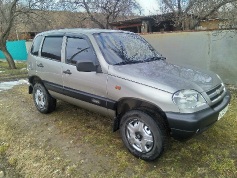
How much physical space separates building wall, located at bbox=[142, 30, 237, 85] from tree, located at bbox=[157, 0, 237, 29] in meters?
1.09

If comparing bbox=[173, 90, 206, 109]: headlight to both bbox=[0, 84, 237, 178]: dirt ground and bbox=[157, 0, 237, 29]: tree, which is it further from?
bbox=[157, 0, 237, 29]: tree

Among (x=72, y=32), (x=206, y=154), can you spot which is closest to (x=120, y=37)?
(x=72, y=32)

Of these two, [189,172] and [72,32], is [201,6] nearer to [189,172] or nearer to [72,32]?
[72,32]

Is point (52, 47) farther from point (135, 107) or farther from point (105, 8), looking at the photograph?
point (105, 8)

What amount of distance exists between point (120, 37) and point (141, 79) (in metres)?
1.36

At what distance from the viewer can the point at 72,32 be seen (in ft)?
13.5

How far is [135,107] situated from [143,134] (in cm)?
39

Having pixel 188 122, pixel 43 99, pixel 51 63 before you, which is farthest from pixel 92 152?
pixel 43 99

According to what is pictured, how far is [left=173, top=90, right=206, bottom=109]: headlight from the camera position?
2723mm

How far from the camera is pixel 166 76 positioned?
10.0 feet

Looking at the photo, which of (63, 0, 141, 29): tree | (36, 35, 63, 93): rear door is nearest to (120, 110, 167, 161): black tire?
(36, 35, 63, 93): rear door

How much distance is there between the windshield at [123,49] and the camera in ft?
11.5

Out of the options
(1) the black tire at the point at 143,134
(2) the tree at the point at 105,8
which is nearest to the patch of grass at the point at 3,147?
(1) the black tire at the point at 143,134

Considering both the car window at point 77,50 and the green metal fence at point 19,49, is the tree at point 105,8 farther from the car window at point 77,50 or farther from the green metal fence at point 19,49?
the car window at point 77,50
